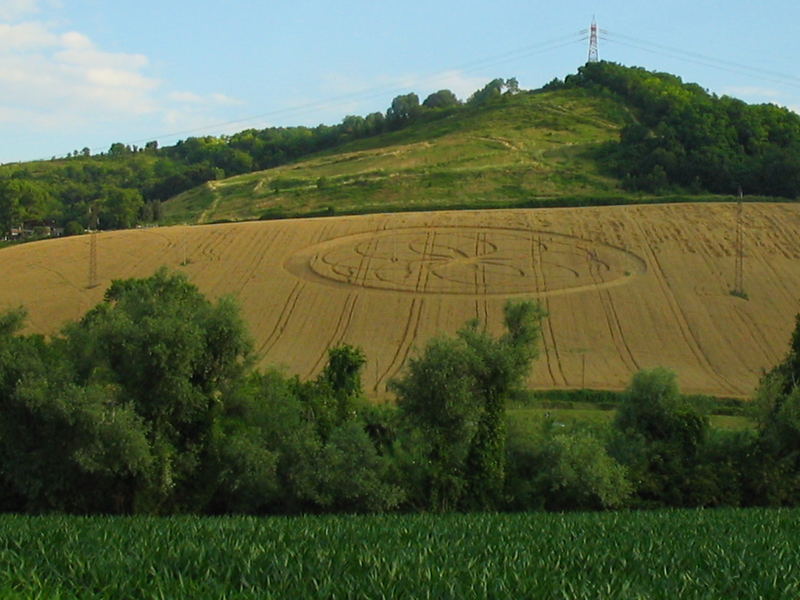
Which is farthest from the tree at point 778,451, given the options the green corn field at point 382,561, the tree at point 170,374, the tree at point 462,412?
the tree at point 170,374

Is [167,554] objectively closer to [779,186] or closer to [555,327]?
[555,327]

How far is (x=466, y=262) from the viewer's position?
66062 millimetres

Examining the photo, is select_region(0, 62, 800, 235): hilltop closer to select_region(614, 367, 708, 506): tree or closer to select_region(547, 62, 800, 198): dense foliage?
select_region(547, 62, 800, 198): dense foliage

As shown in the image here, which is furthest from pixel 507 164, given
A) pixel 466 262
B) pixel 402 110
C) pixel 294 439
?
pixel 294 439

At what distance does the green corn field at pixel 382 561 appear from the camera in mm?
12055

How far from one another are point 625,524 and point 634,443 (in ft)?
38.5

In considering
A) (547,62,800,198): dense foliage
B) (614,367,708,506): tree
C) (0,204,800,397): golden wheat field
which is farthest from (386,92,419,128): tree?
(614,367,708,506): tree

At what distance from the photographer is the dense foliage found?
94.3m

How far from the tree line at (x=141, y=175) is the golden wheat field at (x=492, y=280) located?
29888 millimetres

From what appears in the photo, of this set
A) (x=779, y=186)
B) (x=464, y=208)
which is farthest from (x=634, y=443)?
(x=779, y=186)

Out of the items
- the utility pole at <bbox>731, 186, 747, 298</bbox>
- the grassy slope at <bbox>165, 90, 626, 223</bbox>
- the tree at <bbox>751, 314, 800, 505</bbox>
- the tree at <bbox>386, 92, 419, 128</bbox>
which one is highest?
the tree at <bbox>386, 92, 419, 128</bbox>

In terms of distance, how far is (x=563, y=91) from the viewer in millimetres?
151625

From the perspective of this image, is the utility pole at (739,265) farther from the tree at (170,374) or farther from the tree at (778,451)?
the tree at (170,374)

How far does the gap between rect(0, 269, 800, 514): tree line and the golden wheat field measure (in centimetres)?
1333
